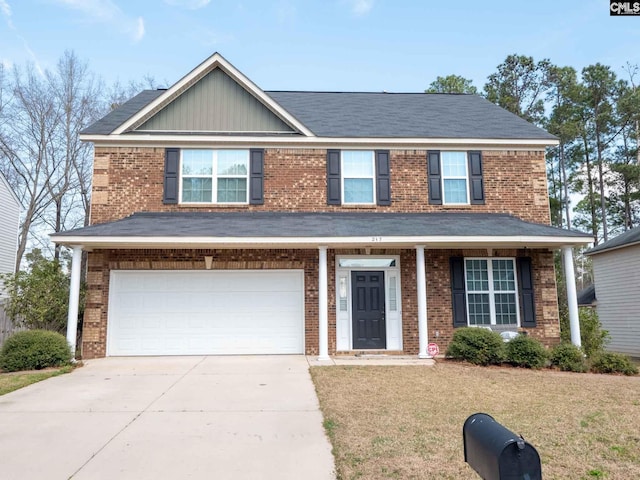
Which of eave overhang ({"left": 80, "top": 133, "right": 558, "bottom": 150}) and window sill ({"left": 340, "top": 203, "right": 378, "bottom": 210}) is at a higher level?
eave overhang ({"left": 80, "top": 133, "right": 558, "bottom": 150})

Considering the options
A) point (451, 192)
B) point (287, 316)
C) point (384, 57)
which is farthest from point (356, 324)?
point (384, 57)

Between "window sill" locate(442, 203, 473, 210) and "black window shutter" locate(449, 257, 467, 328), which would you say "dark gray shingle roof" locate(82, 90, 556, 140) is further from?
"black window shutter" locate(449, 257, 467, 328)

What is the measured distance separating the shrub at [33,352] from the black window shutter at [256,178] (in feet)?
18.6

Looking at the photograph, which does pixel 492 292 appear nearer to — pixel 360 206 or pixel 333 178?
pixel 360 206

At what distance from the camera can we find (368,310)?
11.7 meters

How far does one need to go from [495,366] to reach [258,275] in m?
6.11

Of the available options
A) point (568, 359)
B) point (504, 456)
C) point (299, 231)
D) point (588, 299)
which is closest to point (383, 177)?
point (299, 231)

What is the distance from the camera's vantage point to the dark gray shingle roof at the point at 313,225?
10438 millimetres

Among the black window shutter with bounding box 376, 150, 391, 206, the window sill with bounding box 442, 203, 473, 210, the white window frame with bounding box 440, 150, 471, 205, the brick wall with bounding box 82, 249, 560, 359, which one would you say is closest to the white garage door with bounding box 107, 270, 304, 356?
the brick wall with bounding box 82, 249, 560, 359

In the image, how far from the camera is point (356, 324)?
1162cm

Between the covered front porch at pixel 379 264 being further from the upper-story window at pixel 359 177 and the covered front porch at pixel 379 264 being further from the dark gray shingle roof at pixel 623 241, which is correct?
the dark gray shingle roof at pixel 623 241

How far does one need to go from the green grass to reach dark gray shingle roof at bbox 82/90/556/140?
6294 millimetres

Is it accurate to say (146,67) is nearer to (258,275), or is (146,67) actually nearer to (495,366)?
(258,275)

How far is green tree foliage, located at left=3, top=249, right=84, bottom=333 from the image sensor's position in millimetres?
11109
